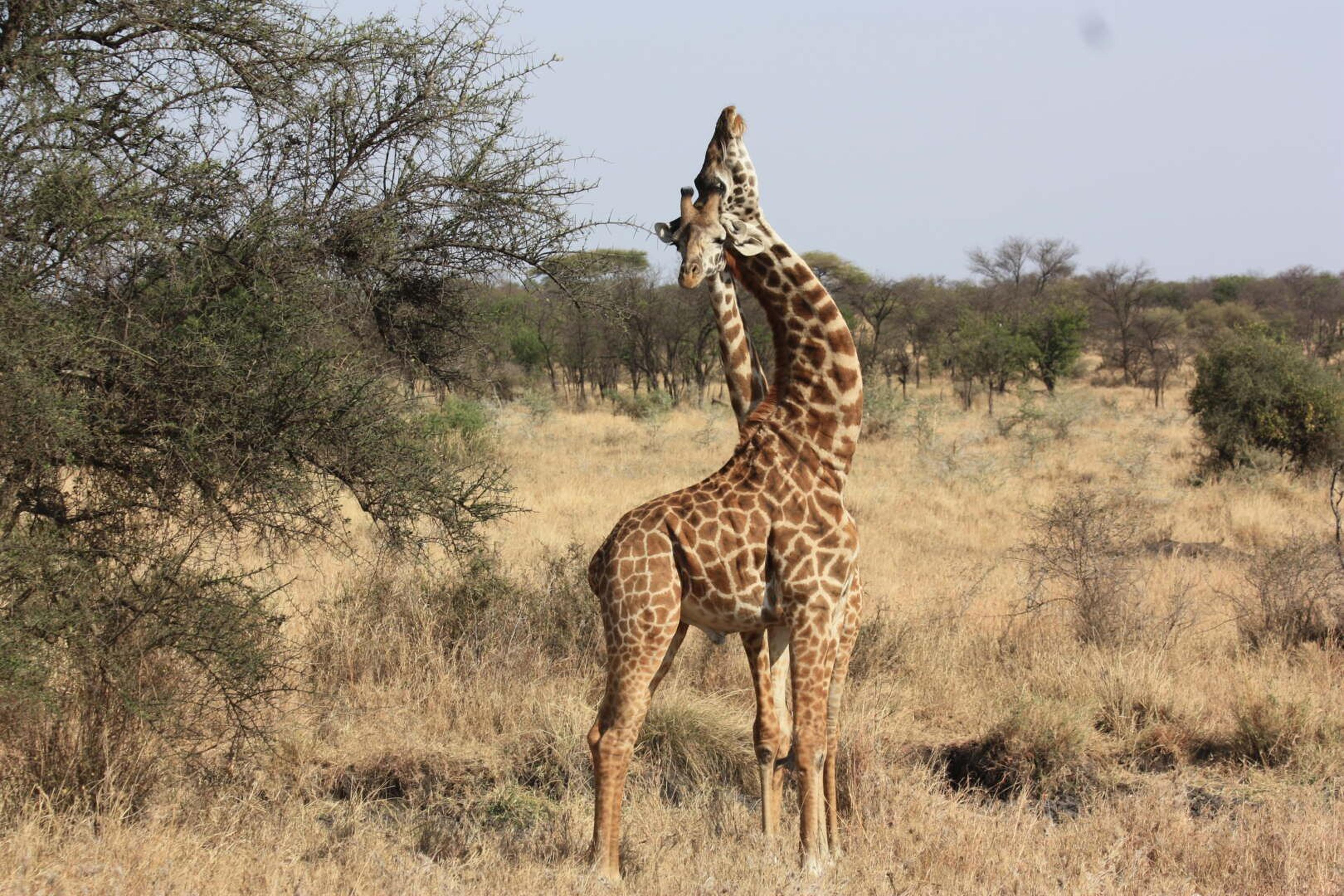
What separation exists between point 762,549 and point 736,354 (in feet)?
2.87

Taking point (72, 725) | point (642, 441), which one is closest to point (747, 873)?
point (72, 725)

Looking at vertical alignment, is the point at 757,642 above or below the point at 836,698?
above

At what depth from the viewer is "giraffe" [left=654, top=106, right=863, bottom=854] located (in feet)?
14.9

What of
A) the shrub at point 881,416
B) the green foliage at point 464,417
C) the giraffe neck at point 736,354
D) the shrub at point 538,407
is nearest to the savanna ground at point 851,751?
the giraffe neck at point 736,354

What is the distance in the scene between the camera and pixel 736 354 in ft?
15.6

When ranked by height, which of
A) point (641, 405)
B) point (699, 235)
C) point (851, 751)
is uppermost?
point (699, 235)

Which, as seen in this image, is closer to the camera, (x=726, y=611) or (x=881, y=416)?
(x=726, y=611)

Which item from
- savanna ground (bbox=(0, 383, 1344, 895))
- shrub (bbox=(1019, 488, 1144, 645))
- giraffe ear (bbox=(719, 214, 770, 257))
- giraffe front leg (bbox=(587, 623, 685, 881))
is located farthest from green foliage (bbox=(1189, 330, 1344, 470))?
giraffe front leg (bbox=(587, 623, 685, 881))

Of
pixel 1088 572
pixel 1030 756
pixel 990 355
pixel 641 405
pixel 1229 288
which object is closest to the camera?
pixel 1030 756

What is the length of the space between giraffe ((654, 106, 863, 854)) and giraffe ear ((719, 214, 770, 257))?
0.04 m

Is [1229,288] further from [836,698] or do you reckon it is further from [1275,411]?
[836,698]

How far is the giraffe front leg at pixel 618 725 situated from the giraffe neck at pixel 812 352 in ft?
3.20

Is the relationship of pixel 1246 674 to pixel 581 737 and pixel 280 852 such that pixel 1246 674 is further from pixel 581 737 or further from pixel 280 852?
pixel 280 852

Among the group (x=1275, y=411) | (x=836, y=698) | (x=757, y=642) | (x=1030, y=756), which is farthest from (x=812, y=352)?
(x=1275, y=411)
